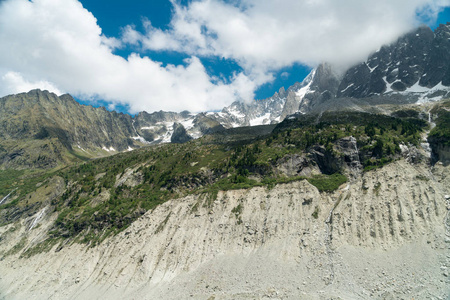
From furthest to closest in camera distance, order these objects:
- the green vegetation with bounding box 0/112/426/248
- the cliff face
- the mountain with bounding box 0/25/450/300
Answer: the green vegetation with bounding box 0/112/426/248
the mountain with bounding box 0/25/450/300
the cliff face

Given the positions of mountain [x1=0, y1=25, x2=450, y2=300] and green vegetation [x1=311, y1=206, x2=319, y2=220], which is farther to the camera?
green vegetation [x1=311, y1=206, x2=319, y2=220]

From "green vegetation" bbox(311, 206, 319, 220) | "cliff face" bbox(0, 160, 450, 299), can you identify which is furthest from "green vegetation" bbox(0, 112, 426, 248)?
"cliff face" bbox(0, 160, 450, 299)

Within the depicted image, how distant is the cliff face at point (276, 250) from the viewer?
36.1 m

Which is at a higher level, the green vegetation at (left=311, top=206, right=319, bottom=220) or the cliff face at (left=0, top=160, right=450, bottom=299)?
the green vegetation at (left=311, top=206, right=319, bottom=220)

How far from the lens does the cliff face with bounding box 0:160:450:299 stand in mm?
36125

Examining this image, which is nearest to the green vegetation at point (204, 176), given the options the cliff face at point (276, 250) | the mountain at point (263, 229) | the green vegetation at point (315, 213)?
the green vegetation at point (315, 213)

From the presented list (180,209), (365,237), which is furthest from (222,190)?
(365,237)

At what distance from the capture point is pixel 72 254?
211 feet

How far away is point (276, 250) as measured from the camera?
45719 millimetres

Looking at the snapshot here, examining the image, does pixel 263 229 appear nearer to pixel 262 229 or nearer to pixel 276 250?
pixel 262 229

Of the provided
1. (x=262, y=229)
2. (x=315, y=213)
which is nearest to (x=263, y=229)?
(x=262, y=229)

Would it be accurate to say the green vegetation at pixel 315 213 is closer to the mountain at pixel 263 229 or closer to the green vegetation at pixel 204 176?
the green vegetation at pixel 204 176

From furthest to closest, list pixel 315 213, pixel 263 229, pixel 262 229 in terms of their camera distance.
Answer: pixel 262 229 → pixel 263 229 → pixel 315 213

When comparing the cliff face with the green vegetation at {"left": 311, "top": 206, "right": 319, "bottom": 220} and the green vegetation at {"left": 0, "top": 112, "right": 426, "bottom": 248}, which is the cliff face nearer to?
the green vegetation at {"left": 311, "top": 206, "right": 319, "bottom": 220}
